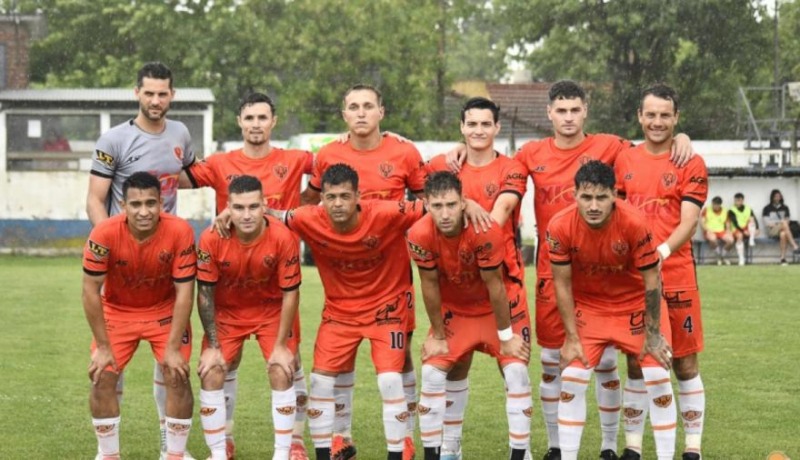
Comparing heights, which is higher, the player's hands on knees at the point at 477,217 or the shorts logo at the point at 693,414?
the player's hands on knees at the point at 477,217

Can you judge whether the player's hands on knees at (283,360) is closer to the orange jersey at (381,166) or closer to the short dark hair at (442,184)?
the orange jersey at (381,166)

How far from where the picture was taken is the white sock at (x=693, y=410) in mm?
8547

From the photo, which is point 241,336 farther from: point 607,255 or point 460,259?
point 607,255

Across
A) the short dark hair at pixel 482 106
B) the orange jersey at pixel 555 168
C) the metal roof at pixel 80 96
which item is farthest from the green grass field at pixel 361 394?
the metal roof at pixel 80 96

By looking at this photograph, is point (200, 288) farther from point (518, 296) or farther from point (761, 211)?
point (761, 211)

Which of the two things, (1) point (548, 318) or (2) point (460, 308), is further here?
(1) point (548, 318)

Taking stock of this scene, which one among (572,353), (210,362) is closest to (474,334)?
(572,353)

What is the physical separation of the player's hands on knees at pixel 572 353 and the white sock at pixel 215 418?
7.26 ft

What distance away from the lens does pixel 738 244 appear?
97.0 feet

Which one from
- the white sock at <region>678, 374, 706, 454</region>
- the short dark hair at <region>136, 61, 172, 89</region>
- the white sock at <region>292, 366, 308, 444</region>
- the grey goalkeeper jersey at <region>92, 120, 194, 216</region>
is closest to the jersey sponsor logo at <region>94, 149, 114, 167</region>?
the grey goalkeeper jersey at <region>92, 120, 194, 216</region>

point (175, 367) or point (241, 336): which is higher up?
point (241, 336)

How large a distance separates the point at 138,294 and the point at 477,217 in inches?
90.4

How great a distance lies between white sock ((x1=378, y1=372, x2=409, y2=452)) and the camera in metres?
8.33

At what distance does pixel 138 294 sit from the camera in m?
8.55
